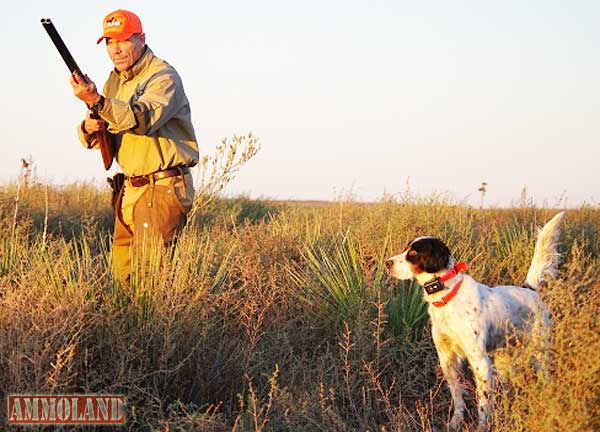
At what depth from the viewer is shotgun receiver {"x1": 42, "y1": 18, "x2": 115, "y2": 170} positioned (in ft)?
17.0

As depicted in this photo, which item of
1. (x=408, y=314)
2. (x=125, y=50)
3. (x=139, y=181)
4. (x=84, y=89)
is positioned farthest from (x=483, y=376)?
(x=125, y=50)

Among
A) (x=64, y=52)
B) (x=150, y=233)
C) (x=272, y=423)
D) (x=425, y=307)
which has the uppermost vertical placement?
(x=64, y=52)

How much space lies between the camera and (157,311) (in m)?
4.77

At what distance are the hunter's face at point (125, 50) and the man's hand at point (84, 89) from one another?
72 centimetres

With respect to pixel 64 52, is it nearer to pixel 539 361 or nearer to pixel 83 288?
pixel 83 288

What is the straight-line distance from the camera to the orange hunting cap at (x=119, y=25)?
5617 mm

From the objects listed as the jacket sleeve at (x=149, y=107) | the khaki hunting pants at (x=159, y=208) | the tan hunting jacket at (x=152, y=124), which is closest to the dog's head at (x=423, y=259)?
the khaki hunting pants at (x=159, y=208)

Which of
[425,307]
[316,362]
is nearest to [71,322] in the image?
[316,362]

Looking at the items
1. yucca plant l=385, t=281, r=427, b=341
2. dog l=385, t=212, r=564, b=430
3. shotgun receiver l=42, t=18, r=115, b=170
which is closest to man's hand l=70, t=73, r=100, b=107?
shotgun receiver l=42, t=18, r=115, b=170

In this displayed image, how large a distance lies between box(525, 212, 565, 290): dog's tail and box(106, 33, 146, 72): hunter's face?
3.31 meters

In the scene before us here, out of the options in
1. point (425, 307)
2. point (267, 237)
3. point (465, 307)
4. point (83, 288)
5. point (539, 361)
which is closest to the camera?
point (539, 361)

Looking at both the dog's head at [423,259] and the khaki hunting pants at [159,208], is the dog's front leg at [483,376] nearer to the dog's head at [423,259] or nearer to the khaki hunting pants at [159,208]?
the dog's head at [423,259]

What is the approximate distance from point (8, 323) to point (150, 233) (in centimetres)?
145

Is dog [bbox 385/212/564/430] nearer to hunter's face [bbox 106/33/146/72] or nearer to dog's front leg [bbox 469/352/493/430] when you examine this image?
dog's front leg [bbox 469/352/493/430]
